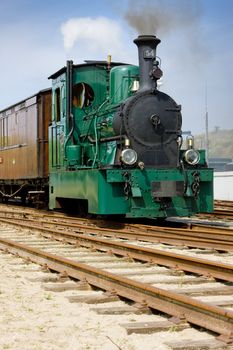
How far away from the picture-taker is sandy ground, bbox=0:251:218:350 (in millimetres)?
4093

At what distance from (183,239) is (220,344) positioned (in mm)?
5382

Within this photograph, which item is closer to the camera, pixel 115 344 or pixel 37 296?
pixel 115 344

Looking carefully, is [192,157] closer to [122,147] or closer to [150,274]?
[122,147]

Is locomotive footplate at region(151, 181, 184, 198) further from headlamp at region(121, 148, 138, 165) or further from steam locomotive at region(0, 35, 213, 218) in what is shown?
headlamp at region(121, 148, 138, 165)

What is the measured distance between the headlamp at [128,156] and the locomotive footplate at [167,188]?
0.59 m

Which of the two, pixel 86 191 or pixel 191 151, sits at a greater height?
pixel 191 151

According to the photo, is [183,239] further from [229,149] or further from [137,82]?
[229,149]

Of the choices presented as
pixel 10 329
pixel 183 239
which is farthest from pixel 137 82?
pixel 10 329

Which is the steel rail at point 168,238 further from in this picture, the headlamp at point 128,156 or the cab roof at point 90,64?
the cab roof at point 90,64

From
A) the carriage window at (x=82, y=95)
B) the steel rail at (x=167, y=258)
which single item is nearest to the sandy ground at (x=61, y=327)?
the steel rail at (x=167, y=258)

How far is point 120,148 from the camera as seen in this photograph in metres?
11.8

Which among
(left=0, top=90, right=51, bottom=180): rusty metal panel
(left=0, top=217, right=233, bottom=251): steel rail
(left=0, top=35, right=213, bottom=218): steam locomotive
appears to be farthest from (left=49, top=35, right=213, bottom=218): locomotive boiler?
(left=0, top=90, right=51, bottom=180): rusty metal panel

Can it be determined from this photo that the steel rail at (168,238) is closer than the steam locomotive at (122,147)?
Yes

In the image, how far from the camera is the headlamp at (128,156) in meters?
11.4
